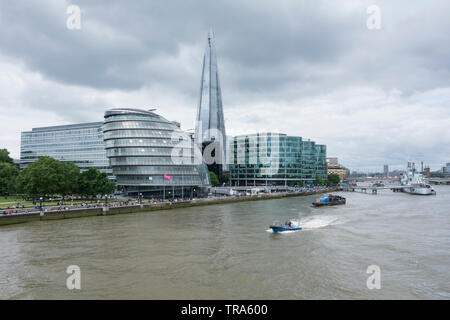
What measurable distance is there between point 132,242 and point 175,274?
40.0ft

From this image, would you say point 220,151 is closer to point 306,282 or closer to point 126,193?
point 126,193

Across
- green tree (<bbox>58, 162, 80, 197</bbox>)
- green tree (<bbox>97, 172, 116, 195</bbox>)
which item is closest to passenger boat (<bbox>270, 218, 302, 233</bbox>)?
green tree (<bbox>58, 162, 80, 197</bbox>)

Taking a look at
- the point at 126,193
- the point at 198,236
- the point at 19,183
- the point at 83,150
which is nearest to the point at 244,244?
the point at 198,236

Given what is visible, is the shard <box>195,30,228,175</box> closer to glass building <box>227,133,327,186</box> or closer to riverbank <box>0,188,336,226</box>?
glass building <box>227,133,327,186</box>

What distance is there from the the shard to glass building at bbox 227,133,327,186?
1784 cm

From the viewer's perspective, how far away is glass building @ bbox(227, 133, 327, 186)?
534 feet

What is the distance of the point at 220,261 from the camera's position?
89.4ft

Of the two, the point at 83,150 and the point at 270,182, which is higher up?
the point at 83,150

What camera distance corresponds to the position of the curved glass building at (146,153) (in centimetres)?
8444

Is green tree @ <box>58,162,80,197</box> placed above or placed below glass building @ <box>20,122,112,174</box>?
below

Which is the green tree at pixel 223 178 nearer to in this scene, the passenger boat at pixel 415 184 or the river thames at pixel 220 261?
the passenger boat at pixel 415 184

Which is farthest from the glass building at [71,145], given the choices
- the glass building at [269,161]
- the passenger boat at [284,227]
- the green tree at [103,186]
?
the passenger boat at [284,227]

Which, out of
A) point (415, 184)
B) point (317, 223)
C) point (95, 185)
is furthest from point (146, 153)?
point (415, 184)

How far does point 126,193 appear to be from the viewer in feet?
289
